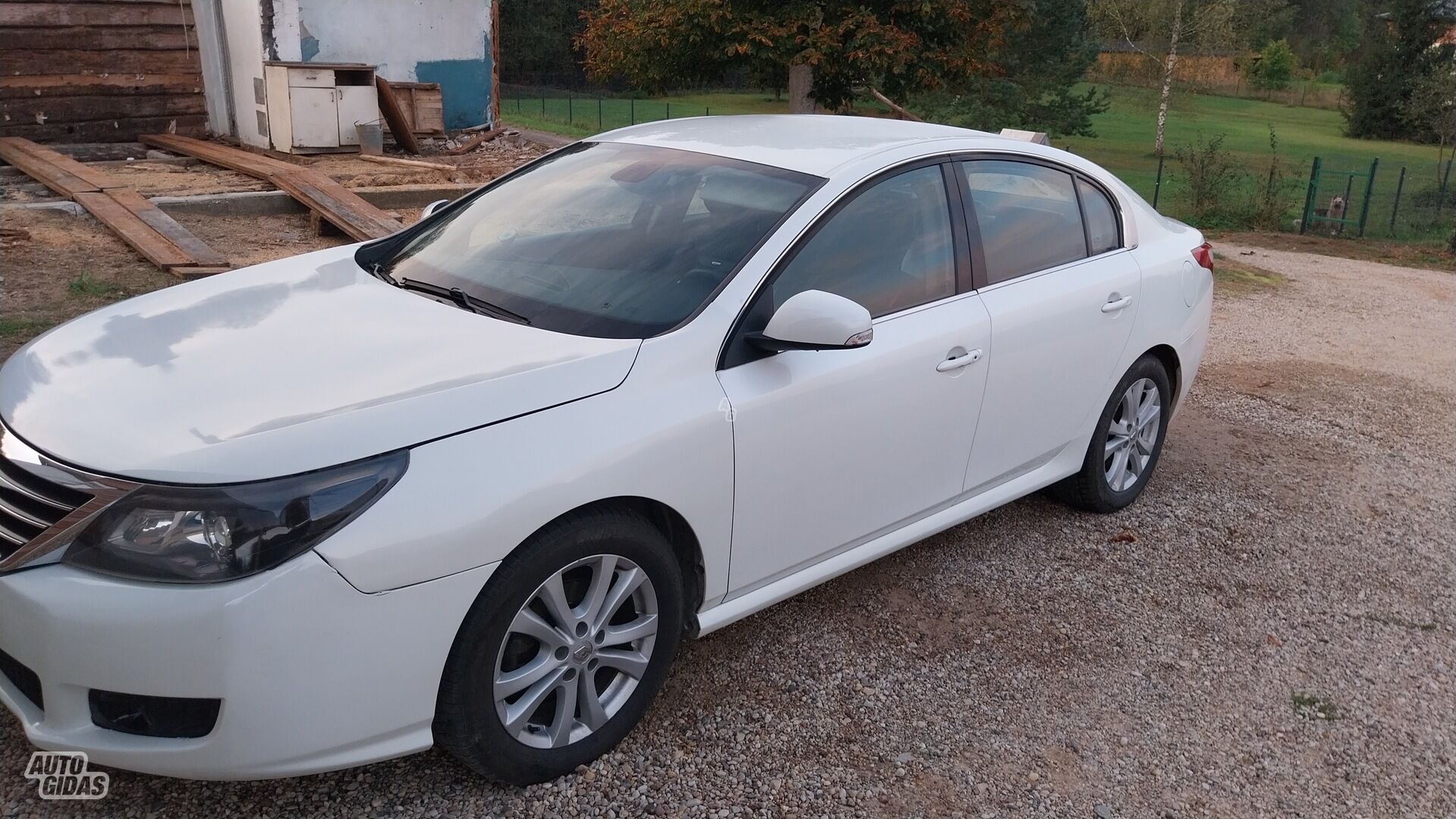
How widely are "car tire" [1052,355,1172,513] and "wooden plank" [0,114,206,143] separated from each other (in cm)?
1351

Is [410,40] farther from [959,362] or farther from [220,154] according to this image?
[959,362]

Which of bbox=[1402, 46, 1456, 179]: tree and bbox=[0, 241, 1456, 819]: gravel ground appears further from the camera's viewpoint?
bbox=[1402, 46, 1456, 179]: tree

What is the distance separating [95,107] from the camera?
44.8ft

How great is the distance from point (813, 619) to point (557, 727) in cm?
A: 123

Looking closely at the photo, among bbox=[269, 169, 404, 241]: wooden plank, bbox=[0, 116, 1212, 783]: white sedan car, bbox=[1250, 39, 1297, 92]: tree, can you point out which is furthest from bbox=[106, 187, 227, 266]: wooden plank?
bbox=[1250, 39, 1297, 92]: tree

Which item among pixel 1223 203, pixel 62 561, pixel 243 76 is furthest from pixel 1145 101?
pixel 62 561

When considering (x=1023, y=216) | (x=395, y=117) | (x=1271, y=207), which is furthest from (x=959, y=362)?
(x=1271, y=207)

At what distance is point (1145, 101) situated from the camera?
49.8 m

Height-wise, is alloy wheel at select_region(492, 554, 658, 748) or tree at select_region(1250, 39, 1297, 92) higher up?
tree at select_region(1250, 39, 1297, 92)

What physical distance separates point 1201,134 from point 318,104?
2990cm

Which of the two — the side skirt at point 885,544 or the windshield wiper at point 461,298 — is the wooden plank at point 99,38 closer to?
the windshield wiper at point 461,298

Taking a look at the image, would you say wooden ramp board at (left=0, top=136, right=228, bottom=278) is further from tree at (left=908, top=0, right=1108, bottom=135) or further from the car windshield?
tree at (left=908, top=0, right=1108, bottom=135)

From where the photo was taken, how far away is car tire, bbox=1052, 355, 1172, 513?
14.9 feet

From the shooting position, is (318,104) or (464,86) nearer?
(318,104)
